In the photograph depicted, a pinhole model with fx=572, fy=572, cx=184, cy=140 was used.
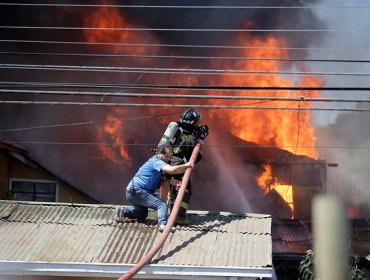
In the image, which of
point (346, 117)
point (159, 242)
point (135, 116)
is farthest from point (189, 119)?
point (346, 117)

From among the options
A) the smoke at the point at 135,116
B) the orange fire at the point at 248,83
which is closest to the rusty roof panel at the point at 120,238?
the smoke at the point at 135,116

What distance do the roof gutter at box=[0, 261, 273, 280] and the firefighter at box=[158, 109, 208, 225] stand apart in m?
1.32

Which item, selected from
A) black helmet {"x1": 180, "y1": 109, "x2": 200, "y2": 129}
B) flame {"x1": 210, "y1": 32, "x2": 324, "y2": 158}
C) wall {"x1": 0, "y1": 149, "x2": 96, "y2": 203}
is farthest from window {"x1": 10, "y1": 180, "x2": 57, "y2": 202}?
black helmet {"x1": 180, "y1": 109, "x2": 200, "y2": 129}

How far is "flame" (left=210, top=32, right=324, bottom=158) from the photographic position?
22750mm

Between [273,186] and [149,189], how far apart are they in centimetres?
1580

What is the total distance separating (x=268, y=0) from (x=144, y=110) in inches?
283

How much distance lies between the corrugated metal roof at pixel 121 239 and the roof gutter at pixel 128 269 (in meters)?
0.08

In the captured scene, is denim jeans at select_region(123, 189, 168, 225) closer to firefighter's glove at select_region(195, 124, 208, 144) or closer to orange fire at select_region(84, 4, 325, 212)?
firefighter's glove at select_region(195, 124, 208, 144)

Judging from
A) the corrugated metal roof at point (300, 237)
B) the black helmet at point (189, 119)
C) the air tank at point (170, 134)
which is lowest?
the corrugated metal roof at point (300, 237)

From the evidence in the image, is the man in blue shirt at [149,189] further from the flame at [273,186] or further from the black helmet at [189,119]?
the flame at [273,186]

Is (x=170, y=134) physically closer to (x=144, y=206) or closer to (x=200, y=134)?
(x=200, y=134)

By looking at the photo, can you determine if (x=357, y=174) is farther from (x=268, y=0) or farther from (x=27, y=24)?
(x=27, y=24)

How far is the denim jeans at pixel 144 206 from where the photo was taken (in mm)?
7531

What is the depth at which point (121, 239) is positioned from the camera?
7207mm
